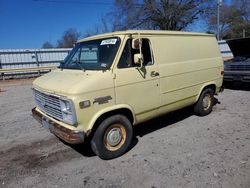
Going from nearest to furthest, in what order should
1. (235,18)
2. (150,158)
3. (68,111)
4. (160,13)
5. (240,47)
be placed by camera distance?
(68,111) → (150,158) → (240,47) → (160,13) → (235,18)

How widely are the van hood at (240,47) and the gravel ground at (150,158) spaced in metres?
4.29

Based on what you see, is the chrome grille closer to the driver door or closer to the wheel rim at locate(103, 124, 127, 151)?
the wheel rim at locate(103, 124, 127, 151)

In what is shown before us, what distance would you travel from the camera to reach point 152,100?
15.5ft

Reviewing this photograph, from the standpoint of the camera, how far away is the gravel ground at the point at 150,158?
358 cm

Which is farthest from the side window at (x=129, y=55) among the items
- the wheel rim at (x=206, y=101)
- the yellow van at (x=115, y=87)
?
the wheel rim at (x=206, y=101)

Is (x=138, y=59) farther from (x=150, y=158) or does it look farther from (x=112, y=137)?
(x=150, y=158)

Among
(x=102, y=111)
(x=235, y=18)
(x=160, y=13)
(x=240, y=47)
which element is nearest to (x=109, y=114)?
(x=102, y=111)

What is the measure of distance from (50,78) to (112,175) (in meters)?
2.25

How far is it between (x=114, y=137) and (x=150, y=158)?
0.75 metres

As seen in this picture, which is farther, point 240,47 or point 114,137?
point 240,47

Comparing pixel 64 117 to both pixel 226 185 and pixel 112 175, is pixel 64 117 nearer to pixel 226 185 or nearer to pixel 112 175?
pixel 112 175

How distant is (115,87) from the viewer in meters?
4.04

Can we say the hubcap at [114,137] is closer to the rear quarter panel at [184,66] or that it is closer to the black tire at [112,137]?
the black tire at [112,137]

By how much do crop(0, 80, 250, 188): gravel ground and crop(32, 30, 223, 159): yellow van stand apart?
1.62 feet
